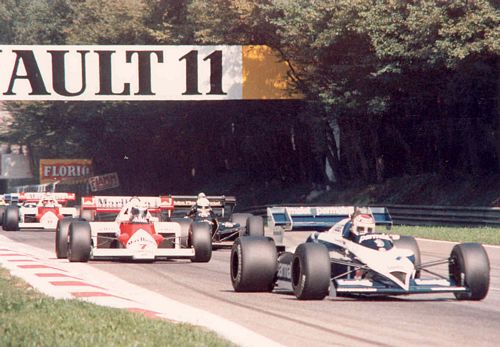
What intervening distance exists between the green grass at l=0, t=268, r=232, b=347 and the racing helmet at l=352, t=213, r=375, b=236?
374cm

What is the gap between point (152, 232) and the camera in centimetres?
2055

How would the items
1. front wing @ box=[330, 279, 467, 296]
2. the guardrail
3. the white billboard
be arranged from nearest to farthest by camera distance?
front wing @ box=[330, 279, 467, 296]
the guardrail
the white billboard

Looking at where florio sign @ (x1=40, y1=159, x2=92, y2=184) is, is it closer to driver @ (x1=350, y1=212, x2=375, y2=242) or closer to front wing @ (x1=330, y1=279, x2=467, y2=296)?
driver @ (x1=350, y1=212, x2=375, y2=242)

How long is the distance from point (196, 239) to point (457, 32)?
1513 cm

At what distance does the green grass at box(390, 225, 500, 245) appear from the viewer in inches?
1096

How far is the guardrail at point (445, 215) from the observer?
33062mm

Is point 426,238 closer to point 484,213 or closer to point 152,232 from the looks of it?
point 484,213

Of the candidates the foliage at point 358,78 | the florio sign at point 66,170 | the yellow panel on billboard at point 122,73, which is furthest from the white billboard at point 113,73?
the florio sign at point 66,170

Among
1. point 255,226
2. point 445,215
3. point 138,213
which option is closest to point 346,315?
point 138,213

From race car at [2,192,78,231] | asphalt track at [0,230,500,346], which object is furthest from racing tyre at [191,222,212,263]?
race car at [2,192,78,231]

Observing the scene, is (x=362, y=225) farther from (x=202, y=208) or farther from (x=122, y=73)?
(x=122, y=73)

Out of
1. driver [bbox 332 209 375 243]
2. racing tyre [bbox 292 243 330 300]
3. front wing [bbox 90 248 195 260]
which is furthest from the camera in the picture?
front wing [bbox 90 248 195 260]

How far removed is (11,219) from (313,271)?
25.4 meters

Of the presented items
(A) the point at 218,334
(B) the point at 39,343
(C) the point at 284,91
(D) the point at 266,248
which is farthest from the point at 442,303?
(C) the point at 284,91
